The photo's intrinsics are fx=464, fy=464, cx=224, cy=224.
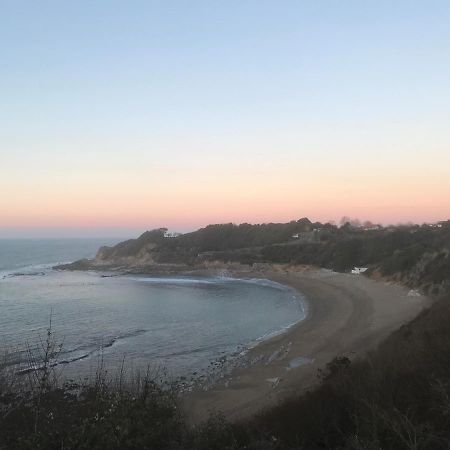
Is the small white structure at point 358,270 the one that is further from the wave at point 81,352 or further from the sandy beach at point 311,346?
the wave at point 81,352

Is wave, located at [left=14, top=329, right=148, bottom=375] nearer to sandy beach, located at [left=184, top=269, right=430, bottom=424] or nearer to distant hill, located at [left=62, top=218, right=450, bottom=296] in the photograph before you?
sandy beach, located at [left=184, top=269, right=430, bottom=424]

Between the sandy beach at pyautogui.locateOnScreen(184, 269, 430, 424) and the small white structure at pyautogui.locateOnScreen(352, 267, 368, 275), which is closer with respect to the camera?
the sandy beach at pyautogui.locateOnScreen(184, 269, 430, 424)

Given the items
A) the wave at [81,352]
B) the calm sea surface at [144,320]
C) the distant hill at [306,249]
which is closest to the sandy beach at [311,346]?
the calm sea surface at [144,320]

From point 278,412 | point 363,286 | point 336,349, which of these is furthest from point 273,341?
point 363,286

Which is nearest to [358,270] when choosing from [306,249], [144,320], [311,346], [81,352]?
[306,249]

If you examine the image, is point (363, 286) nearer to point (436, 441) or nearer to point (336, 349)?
point (336, 349)

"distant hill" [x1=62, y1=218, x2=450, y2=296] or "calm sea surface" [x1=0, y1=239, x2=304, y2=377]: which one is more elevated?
"distant hill" [x1=62, y1=218, x2=450, y2=296]

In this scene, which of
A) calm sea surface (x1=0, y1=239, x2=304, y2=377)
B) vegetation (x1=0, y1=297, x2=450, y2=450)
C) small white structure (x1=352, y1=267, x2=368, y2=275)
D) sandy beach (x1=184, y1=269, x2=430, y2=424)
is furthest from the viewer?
small white structure (x1=352, y1=267, x2=368, y2=275)

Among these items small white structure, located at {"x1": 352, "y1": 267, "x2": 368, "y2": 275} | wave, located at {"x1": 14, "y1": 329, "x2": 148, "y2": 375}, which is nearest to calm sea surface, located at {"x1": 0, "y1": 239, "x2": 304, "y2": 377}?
wave, located at {"x1": 14, "y1": 329, "x2": 148, "y2": 375}

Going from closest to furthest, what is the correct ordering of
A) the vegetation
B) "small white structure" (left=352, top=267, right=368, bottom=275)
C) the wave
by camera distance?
1. the vegetation
2. the wave
3. "small white structure" (left=352, top=267, right=368, bottom=275)
